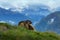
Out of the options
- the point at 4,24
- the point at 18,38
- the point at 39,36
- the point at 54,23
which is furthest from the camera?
the point at 54,23

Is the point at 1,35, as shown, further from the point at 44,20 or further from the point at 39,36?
the point at 44,20

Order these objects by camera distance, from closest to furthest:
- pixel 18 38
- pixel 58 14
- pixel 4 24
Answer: pixel 18 38
pixel 4 24
pixel 58 14

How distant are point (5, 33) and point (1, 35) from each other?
0.13m

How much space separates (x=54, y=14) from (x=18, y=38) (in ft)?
26.8

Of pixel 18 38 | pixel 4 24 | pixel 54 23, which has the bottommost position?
pixel 18 38

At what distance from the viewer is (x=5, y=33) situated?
482 centimetres

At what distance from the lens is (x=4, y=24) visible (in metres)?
5.75

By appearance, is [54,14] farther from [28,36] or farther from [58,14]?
[28,36]

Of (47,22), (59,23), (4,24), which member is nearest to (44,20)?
(47,22)

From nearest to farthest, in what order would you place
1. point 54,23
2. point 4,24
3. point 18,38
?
point 18,38 → point 4,24 → point 54,23

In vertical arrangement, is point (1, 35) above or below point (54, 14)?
below

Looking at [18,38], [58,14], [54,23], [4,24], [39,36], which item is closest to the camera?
[18,38]

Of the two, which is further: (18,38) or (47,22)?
(47,22)

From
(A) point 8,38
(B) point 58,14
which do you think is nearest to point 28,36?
(A) point 8,38
